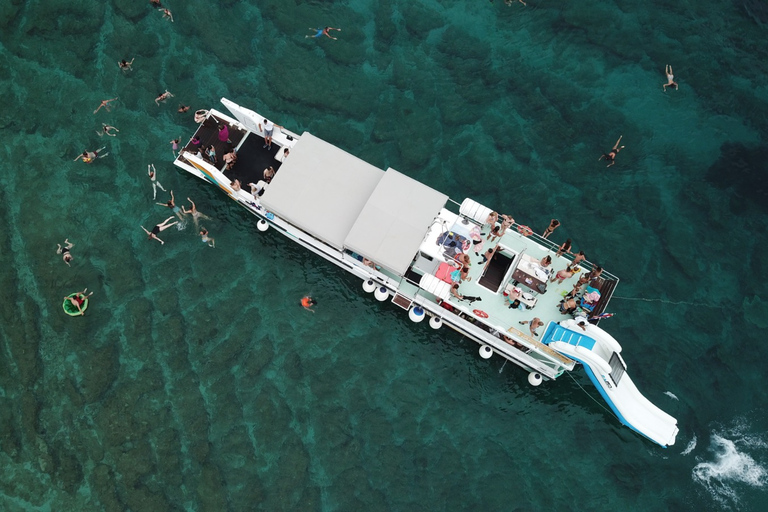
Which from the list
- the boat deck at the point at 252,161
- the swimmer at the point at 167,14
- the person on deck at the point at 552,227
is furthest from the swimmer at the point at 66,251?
the person on deck at the point at 552,227

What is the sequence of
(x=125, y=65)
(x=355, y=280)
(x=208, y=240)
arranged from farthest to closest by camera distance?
(x=125, y=65)
(x=208, y=240)
(x=355, y=280)

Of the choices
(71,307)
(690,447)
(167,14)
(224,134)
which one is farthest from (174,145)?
(690,447)

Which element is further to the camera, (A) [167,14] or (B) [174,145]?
(A) [167,14]

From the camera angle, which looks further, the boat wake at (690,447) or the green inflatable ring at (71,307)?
the green inflatable ring at (71,307)

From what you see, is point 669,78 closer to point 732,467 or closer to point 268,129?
point 732,467

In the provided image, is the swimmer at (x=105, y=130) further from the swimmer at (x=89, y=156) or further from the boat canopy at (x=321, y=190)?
the boat canopy at (x=321, y=190)

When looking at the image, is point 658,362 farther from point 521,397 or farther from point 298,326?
point 298,326

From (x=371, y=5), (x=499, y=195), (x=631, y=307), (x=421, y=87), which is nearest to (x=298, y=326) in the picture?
(x=499, y=195)
